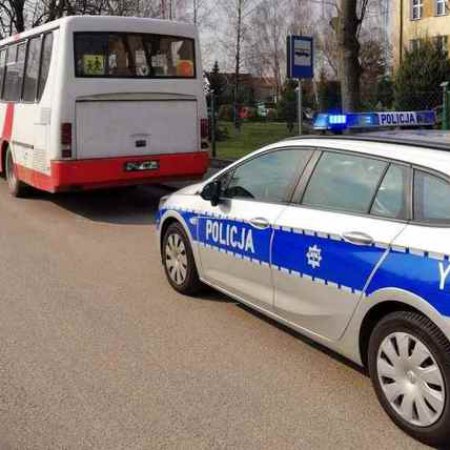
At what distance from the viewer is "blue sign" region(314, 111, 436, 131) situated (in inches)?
219

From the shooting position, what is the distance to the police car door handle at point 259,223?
15.5 feet

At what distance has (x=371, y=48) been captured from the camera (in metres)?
52.3

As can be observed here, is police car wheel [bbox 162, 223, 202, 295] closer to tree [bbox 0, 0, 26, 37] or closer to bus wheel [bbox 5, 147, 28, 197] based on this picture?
bus wheel [bbox 5, 147, 28, 197]

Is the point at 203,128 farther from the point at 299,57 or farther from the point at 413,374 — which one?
the point at 413,374

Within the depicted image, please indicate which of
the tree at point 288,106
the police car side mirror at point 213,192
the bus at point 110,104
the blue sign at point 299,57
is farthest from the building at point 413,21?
the police car side mirror at point 213,192

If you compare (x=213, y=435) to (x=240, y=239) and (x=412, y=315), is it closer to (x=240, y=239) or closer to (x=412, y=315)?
(x=412, y=315)

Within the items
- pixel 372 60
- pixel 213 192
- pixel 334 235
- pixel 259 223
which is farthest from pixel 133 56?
pixel 372 60

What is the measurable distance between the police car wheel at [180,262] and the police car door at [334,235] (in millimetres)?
1464

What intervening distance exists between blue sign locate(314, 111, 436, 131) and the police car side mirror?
1.03 meters

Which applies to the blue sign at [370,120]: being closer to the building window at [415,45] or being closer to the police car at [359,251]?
the police car at [359,251]

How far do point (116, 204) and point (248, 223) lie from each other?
7.14 metres

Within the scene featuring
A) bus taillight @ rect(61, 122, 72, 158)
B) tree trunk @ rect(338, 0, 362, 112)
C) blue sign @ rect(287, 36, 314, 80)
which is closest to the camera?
bus taillight @ rect(61, 122, 72, 158)

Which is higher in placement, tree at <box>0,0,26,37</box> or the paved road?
tree at <box>0,0,26,37</box>

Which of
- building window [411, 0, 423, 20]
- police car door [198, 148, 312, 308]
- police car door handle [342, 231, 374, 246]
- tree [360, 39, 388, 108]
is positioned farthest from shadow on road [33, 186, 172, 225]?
building window [411, 0, 423, 20]
